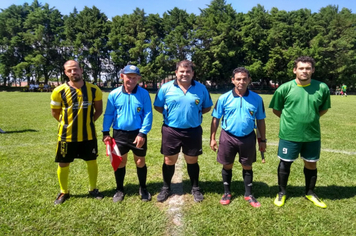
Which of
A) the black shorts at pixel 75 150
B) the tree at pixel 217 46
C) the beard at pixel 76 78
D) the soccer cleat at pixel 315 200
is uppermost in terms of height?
the tree at pixel 217 46

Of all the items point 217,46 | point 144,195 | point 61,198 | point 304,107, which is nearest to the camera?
point 304,107

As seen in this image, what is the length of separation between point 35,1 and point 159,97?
5682 cm

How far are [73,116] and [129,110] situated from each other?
75 centimetres

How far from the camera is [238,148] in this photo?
3270 mm

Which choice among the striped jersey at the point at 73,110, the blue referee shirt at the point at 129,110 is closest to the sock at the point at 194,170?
the blue referee shirt at the point at 129,110

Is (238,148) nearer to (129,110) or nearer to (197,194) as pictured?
(197,194)

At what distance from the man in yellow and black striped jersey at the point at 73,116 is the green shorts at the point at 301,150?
2677 mm

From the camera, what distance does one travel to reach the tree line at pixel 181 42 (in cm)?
3866

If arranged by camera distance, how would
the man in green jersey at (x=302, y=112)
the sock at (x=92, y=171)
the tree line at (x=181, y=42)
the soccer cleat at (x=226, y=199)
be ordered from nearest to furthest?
1. the man in green jersey at (x=302, y=112)
2. the soccer cleat at (x=226, y=199)
3. the sock at (x=92, y=171)
4. the tree line at (x=181, y=42)

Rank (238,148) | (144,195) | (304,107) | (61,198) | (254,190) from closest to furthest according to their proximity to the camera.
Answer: (304,107) → (238,148) → (61,198) → (144,195) → (254,190)

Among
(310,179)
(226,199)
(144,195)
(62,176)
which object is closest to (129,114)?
(144,195)

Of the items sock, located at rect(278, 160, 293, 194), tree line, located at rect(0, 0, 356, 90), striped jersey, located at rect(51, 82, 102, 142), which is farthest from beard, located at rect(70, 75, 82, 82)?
tree line, located at rect(0, 0, 356, 90)

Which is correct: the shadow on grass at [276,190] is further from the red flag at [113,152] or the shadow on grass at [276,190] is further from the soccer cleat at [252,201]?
the red flag at [113,152]

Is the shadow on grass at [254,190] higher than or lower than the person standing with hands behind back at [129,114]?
lower
